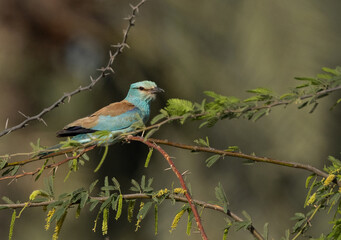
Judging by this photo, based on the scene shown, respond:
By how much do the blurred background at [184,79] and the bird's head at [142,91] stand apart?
154cm

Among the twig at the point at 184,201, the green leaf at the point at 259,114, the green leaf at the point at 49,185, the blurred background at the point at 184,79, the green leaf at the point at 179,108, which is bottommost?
the blurred background at the point at 184,79

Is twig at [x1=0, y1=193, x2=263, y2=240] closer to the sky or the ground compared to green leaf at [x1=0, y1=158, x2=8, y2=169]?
closer to the ground

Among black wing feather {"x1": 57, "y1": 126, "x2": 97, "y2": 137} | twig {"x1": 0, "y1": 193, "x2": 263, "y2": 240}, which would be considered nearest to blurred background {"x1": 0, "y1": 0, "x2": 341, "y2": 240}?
black wing feather {"x1": 57, "y1": 126, "x2": 97, "y2": 137}

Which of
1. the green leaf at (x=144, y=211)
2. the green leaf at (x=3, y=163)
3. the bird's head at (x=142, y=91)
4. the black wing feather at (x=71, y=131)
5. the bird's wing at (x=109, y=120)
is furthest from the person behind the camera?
the bird's head at (x=142, y=91)

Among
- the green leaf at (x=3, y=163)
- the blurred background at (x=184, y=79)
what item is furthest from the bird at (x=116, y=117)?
the blurred background at (x=184, y=79)

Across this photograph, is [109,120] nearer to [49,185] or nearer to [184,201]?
[49,185]

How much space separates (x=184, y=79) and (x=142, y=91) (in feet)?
6.19

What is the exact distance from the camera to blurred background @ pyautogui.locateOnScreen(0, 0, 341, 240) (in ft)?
20.5

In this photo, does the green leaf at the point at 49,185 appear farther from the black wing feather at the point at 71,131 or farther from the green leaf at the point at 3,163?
the black wing feather at the point at 71,131

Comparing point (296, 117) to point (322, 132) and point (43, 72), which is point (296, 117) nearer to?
point (322, 132)

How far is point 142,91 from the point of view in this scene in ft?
15.8

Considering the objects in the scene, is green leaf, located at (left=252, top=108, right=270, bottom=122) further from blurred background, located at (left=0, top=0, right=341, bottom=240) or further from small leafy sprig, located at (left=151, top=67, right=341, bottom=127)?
blurred background, located at (left=0, top=0, right=341, bottom=240)

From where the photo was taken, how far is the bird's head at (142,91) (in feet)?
15.7

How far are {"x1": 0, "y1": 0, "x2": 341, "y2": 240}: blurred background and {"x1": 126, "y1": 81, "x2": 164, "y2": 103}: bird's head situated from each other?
1.54m
